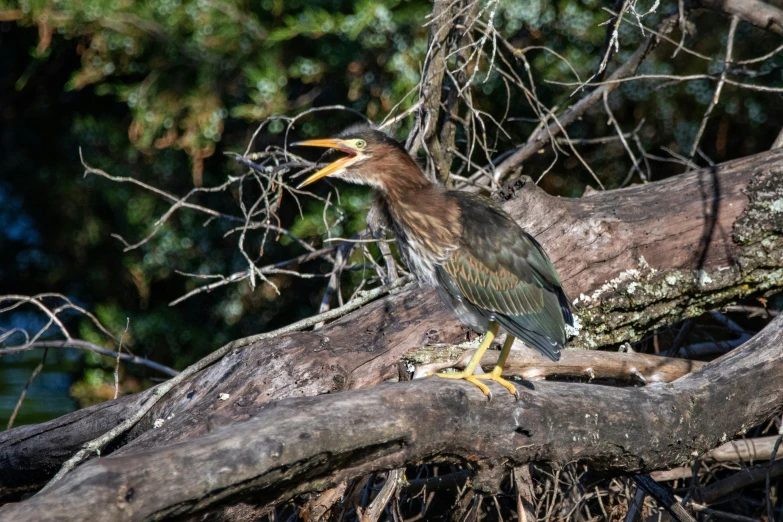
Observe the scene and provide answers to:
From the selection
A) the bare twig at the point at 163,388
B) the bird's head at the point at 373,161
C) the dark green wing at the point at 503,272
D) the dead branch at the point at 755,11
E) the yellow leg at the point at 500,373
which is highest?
the dead branch at the point at 755,11

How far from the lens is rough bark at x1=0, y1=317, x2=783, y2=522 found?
1.77 m

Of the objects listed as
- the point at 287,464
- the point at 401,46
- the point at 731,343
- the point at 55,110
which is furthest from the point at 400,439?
the point at 55,110

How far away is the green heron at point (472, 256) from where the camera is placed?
2.96 m

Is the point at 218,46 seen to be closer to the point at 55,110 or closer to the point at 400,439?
the point at 55,110

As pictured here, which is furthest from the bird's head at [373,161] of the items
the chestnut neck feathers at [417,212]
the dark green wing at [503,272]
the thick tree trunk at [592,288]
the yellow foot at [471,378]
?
the yellow foot at [471,378]

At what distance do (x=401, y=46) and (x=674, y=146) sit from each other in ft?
5.48

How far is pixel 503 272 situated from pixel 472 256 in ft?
0.42

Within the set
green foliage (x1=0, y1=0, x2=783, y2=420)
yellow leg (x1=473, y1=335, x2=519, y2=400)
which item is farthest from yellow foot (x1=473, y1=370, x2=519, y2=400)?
green foliage (x1=0, y1=0, x2=783, y2=420)

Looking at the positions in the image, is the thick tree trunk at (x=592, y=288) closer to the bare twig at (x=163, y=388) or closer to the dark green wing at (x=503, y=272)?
the bare twig at (x=163, y=388)

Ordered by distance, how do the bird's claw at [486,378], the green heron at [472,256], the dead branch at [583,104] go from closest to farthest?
the bird's claw at [486,378] → the green heron at [472,256] → the dead branch at [583,104]

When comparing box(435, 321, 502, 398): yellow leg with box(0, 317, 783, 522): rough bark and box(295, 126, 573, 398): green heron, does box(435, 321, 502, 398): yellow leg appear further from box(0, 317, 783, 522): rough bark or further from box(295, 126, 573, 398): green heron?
box(0, 317, 783, 522): rough bark

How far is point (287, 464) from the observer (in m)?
1.97

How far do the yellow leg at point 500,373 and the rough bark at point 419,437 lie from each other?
1.4 inches

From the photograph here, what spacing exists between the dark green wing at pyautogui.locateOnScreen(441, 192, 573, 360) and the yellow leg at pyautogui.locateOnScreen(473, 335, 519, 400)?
137 mm
